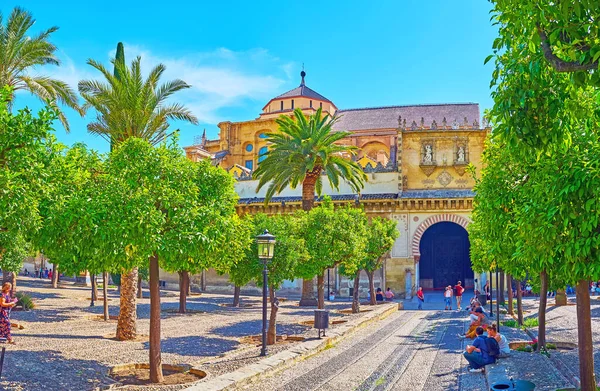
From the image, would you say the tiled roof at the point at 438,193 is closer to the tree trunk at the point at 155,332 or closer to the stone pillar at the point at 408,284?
the stone pillar at the point at 408,284

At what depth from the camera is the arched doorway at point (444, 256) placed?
137ft

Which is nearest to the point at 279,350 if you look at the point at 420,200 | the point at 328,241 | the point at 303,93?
the point at 328,241

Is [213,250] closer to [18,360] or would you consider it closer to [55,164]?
[55,164]

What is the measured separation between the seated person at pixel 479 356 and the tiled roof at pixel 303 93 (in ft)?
148

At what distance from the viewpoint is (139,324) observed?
769 inches

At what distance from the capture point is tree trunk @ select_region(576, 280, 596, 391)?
8.39 m

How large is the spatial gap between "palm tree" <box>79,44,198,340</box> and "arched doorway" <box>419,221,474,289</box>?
92.6ft

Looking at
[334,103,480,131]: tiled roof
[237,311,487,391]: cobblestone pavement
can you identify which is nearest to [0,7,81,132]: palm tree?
[237,311,487,391]: cobblestone pavement

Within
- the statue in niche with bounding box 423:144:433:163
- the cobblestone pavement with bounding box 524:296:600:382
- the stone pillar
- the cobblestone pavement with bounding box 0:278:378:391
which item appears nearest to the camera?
the cobblestone pavement with bounding box 0:278:378:391

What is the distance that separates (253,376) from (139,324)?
10.8m

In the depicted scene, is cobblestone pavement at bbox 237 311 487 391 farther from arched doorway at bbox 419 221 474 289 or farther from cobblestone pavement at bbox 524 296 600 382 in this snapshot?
arched doorway at bbox 419 221 474 289

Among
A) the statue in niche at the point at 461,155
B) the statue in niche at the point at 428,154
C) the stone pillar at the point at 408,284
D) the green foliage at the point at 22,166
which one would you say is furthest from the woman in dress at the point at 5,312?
the statue in niche at the point at 461,155

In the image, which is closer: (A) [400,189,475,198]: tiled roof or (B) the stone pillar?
(B) the stone pillar

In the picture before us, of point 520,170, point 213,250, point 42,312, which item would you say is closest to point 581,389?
point 520,170
